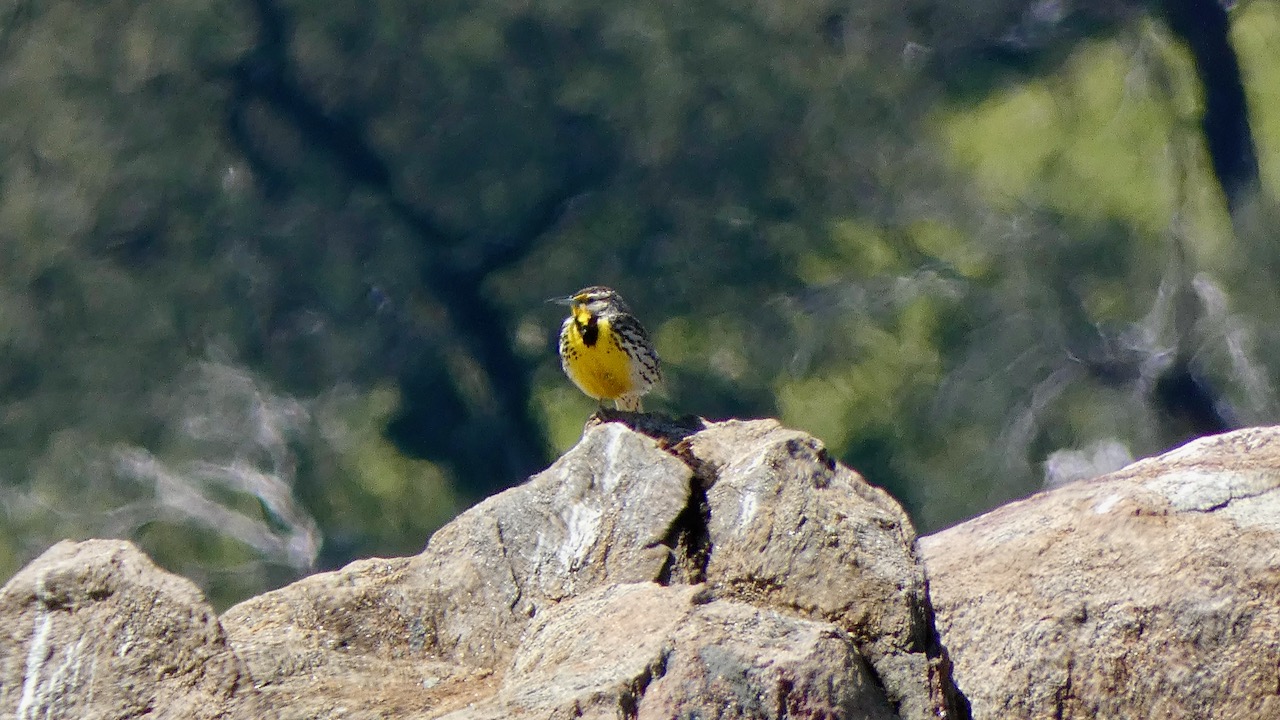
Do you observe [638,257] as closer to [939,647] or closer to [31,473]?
[31,473]

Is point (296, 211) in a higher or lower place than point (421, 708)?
higher

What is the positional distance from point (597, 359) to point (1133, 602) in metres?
5.01

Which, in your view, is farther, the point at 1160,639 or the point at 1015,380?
the point at 1015,380

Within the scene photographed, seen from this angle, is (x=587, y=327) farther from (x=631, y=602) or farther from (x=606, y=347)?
(x=631, y=602)

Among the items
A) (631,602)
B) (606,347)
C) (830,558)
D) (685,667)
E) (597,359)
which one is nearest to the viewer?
(685,667)

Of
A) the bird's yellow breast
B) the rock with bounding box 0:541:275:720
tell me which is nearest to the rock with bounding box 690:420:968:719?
the rock with bounding box 0:541:275:720

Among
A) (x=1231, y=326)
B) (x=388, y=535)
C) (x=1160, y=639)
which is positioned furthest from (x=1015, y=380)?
(x=1160, y=639)

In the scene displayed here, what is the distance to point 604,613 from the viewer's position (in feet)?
22.3

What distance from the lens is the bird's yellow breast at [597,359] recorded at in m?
12.0

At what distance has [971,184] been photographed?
3303 cm

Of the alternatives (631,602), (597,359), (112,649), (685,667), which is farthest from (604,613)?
(597,359)

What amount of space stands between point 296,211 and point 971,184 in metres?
16.3

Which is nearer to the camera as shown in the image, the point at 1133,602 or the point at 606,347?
the point at 1133,602

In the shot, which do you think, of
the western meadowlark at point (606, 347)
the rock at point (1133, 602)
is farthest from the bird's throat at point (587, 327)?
the rock at point (1133, 602)
